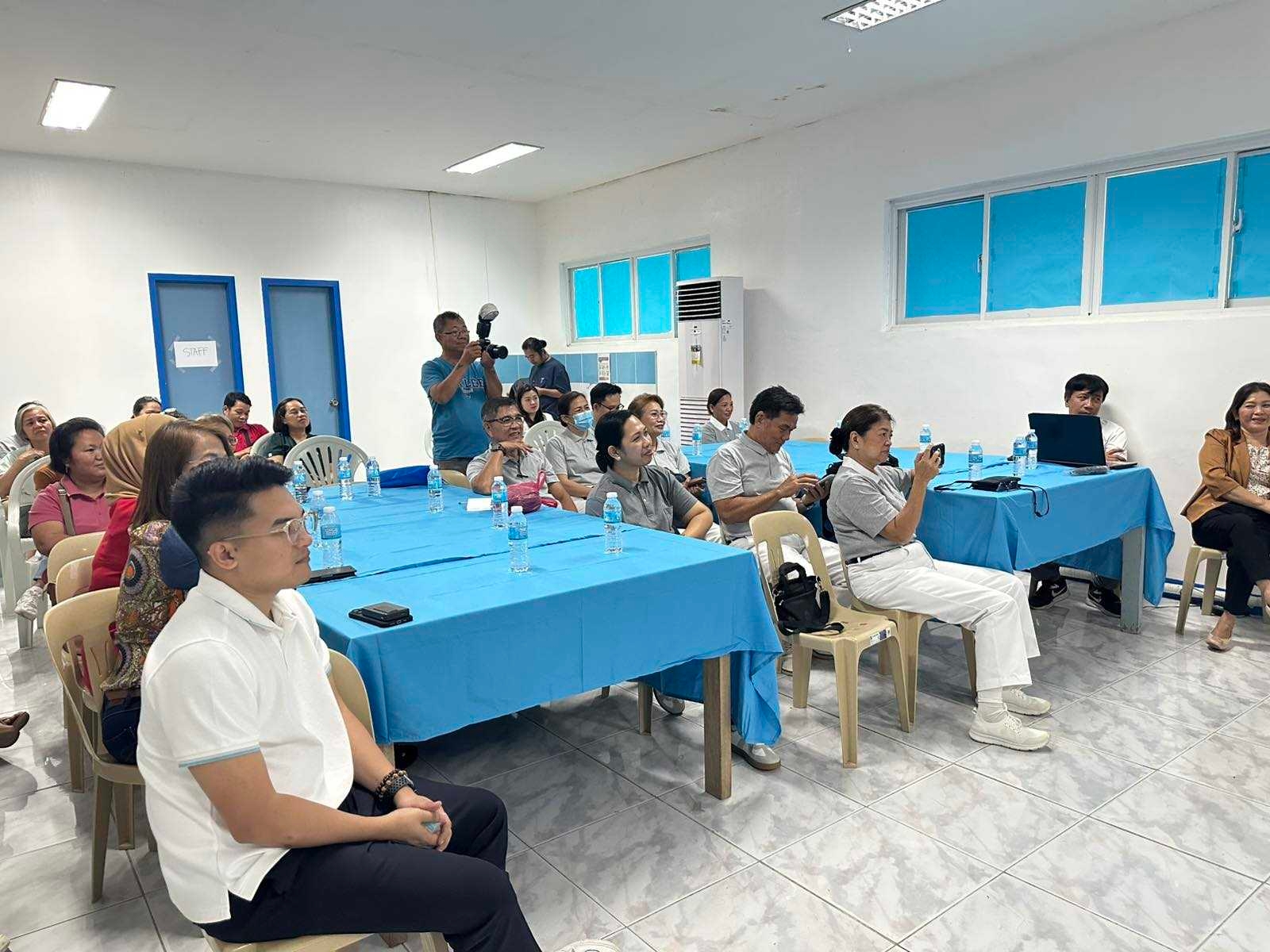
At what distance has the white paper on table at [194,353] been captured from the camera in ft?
24.3

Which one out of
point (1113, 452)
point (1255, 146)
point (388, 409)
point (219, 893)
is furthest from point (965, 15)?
point (388, 409)

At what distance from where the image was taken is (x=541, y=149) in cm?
701

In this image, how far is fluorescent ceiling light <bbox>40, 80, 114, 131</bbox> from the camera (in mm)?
5113

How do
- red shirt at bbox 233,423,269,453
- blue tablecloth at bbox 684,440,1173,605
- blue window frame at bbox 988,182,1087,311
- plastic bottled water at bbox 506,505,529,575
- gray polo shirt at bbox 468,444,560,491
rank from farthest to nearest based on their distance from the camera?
red shirt at bbox 233,423,269,453, blue window frame at bbox 988,182,1087,311, gray polo shirt at bbox 468,444,560,491, blue tablecloth at bbox 684,440,1173,605, plastic bottled water at bbox 506,505,529,575

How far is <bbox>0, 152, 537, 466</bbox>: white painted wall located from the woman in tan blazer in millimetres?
6837

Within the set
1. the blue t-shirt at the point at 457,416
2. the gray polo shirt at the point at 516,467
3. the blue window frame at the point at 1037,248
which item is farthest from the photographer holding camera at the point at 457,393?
the blue window frame at the point at 1037,248

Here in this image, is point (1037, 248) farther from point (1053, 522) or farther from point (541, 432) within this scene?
point (541, 432)

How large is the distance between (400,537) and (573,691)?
1.11 metres

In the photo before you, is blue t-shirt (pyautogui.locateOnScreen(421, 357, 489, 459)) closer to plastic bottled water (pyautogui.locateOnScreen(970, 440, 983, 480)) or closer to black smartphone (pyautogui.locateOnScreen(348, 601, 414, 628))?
plastic bottled water (pyautogui.locateOnScreen(970, 440, 983, 480))

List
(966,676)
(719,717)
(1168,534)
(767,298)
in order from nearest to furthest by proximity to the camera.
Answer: (719,717) → (966,676) → (1168,534) → (767,298)

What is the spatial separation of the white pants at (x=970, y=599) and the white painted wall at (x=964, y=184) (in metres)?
2.24

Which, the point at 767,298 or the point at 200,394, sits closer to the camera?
the point at 767,298

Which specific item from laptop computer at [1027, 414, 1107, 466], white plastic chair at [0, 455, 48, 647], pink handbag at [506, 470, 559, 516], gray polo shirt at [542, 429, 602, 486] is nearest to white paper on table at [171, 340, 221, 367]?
white plastic chair at [0, 455, 48, 647]

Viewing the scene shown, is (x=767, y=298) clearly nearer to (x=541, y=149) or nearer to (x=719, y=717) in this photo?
(x=541, y=149)
